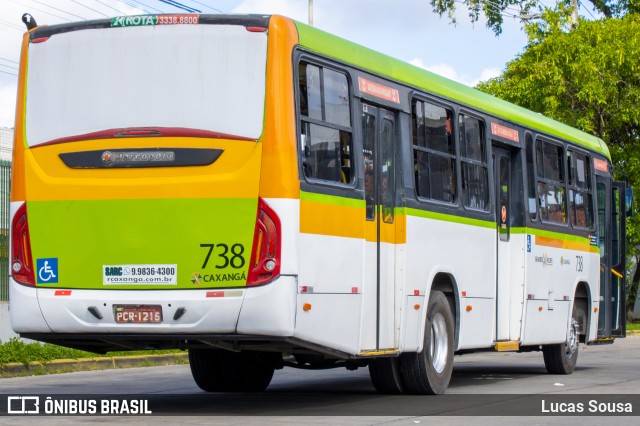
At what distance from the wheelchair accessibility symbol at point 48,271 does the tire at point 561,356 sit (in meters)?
8.66

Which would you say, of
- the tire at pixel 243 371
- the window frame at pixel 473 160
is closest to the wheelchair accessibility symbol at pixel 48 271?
the tire at pixel 243 371

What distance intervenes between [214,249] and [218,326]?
0.63 meters

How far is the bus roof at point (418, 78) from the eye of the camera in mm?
11631

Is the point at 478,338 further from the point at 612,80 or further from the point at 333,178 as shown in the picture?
the point at 612,80

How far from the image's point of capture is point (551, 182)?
17.8 metres

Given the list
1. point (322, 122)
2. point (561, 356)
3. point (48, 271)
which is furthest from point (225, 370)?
point (561, 356)

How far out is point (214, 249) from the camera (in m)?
10.8

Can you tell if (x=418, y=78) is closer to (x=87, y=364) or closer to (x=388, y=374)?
(x=388, y=374)

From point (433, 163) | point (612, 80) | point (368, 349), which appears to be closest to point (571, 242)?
point (433, 163)

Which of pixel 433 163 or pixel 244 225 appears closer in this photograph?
pixel 244 225

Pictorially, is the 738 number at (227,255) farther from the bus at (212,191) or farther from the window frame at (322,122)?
the window frame at (322,122)

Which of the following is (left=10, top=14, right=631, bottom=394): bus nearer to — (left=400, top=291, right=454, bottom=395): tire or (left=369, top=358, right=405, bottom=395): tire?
(left=400, top=291, right=454, bottom=395): tire

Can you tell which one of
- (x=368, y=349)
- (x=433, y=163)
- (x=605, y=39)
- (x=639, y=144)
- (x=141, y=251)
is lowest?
(x=368, y=349)

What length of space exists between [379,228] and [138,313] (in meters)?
2.76
